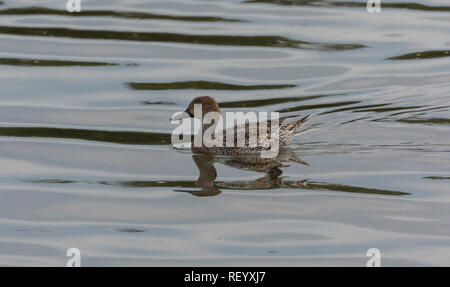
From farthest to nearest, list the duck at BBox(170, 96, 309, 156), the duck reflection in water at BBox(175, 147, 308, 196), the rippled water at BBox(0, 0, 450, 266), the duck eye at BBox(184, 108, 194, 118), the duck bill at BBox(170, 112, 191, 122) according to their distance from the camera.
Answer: the duck bill at BBox(170, 112, 191, 122), the duck eye at BBox(184, 108, 194, 118), the duck at BBox(170, 96, 309, 156), the duck reflection in water at BBox(175, 147, 308, 196), the rippled water at BBox(0, 0, 450, 266)

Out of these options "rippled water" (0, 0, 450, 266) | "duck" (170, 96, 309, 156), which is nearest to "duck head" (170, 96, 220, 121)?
"duck" (170, 96, 309, 156)

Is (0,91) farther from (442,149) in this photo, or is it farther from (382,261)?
(382,261)

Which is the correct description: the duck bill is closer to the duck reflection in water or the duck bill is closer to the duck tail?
the duck reflection in water

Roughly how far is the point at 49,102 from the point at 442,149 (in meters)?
5.58

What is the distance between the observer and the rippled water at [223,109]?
9.45 meters

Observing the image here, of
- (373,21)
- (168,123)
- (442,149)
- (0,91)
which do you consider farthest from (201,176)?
(373,21)

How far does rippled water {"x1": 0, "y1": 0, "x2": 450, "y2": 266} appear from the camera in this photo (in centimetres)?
945

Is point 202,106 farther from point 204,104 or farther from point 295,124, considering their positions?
point 295,124

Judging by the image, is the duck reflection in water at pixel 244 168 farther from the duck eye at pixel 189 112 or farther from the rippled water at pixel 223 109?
the duck eye at pixel 189 112

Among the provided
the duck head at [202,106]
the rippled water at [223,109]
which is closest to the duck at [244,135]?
the duck head at [202,106]

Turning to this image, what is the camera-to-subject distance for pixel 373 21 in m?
18.3

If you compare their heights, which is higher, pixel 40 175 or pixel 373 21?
pixel 373 21

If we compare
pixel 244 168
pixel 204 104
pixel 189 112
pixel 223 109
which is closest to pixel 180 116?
pixel 189 112

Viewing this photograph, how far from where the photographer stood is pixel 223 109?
13969mm
